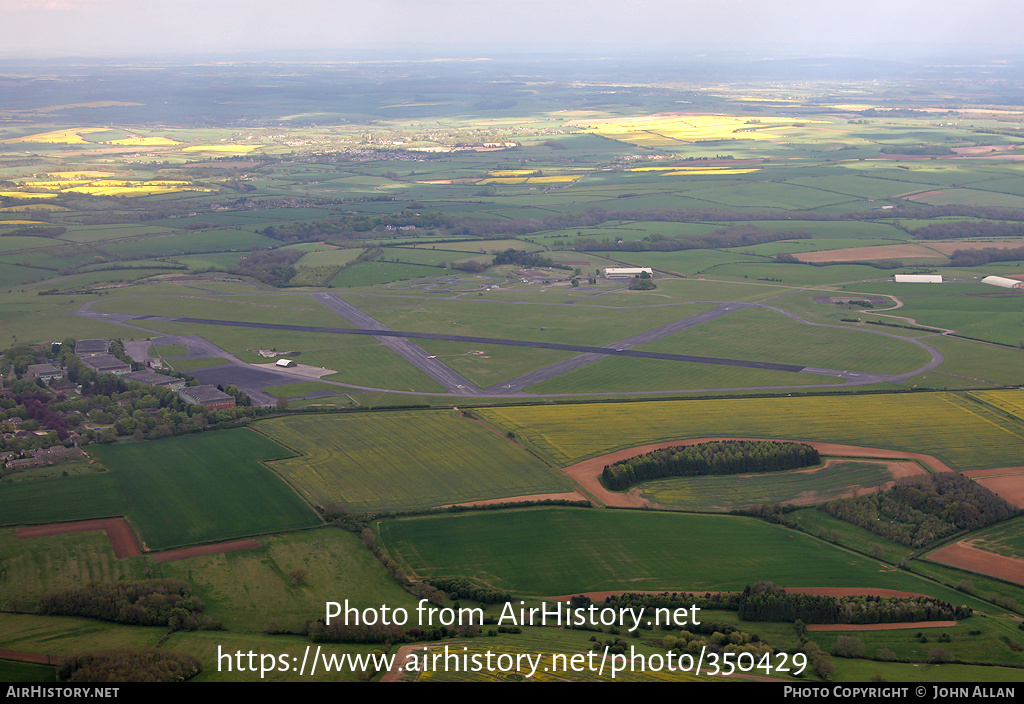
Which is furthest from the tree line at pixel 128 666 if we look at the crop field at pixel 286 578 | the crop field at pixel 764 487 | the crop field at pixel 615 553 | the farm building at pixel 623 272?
the farm building at pixel 623 272

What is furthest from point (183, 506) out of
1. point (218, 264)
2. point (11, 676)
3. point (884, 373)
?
point (218, 264)

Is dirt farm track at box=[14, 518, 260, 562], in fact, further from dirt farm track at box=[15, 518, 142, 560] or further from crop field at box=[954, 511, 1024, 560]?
crop field at box=[954, 511, 1024, 560]

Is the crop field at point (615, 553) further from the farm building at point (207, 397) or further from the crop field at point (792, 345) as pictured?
the crop field at point (792, 345)

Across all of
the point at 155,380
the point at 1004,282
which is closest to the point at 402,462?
the point at 155,380

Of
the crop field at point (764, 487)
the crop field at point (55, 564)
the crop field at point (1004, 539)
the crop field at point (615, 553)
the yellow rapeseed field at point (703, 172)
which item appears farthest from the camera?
the yellow rapeseed field at point (703, 172)

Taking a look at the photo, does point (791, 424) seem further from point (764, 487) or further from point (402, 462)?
point (402, 462)

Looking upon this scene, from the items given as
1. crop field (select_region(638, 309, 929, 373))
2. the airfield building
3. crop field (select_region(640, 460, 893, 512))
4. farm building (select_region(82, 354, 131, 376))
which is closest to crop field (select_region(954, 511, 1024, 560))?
crop field (select_region(640, 460, 893, 512))

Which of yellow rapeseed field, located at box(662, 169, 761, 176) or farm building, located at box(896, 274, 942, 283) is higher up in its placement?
yellow rapeseed field, located at box(662, 169, 761, 176)
